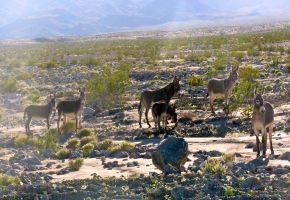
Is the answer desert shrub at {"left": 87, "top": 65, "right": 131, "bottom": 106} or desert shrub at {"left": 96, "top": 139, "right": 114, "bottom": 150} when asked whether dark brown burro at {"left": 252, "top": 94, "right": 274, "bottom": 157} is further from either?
desert shrub at {"left": 87, "top": 65, "right": 131, "bottom": 106}

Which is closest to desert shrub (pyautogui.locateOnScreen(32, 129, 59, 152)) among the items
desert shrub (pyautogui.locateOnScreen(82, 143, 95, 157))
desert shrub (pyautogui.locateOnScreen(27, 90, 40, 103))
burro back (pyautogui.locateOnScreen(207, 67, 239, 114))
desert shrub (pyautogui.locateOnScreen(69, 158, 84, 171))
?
desert shrub (pyautogui.locateOnScreen(82, 143, 95, 157))

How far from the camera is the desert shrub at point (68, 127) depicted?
2197cm

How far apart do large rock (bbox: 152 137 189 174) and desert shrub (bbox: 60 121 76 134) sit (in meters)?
8.42

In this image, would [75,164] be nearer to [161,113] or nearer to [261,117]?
[261,117]

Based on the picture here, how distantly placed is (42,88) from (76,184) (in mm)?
25443

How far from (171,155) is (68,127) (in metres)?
8.96

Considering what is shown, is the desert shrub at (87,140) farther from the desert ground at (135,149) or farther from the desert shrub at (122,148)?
the desert shrub at (122,148)

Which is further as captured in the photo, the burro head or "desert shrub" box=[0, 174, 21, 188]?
the burro head

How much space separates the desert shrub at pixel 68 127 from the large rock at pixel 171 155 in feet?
27.6

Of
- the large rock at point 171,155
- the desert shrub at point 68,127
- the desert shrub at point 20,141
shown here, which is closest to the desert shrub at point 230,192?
the large rock at point 171,155

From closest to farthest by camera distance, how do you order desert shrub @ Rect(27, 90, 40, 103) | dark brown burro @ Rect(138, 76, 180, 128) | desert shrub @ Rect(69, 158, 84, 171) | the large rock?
the large rock → desert shrub @ Rect(69, 158, 84, 171) → dark brown burro @ Rect(138, 76, 180, 128) → desert shrub @ Rect(27, 90, 40, 103)

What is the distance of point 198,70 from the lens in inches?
1641

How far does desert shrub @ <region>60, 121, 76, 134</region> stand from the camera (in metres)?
22.0

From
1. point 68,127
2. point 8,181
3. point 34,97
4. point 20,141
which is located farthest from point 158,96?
point 34,97
